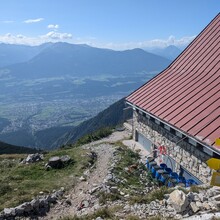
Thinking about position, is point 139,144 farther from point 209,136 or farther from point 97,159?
point 209,136

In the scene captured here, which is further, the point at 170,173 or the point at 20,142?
the point at 20,142

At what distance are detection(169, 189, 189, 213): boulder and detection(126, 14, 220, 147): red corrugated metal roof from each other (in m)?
4.08

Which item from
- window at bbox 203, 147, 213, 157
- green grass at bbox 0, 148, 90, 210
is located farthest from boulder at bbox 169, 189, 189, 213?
green grass at bbox 0, 148, 90, 210

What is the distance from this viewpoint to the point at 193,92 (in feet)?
60.1

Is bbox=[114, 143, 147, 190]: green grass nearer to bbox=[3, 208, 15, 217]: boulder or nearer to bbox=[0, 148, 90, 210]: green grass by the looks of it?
bbox=[0, 148, 90, 210]: green grass

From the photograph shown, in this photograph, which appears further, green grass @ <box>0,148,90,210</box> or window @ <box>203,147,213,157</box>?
green grass @ <box>0,148,90,210</box>

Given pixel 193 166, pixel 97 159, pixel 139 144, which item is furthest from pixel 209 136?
pixel 139 144

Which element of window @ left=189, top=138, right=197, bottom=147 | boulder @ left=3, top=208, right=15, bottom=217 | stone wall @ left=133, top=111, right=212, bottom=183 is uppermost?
window @ left=189, top=138, right=197, bottom=147

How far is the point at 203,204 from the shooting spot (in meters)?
9.08

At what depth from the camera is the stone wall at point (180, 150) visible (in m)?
14.7

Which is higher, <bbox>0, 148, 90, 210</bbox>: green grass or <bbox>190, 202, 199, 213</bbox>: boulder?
<bbox>190, 202, 199, 213</bbox>: boulder

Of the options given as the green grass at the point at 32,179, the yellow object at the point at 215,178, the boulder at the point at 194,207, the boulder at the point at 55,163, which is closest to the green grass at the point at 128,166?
the green grass at the point at 32,179

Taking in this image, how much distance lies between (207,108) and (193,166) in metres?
2.77

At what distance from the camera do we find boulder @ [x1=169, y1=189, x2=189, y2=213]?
9.24 meters
